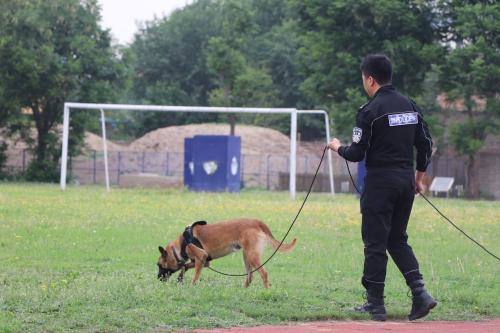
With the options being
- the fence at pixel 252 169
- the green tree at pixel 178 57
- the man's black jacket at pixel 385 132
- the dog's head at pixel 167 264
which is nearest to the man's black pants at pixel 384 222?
the man's black jacket at pixel 385 132

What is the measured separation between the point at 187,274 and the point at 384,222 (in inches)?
172

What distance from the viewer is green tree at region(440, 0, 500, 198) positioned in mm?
43594

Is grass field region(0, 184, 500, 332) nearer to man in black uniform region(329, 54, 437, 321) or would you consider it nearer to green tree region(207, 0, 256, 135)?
man in black uniform region(329, 54, 437, 321)

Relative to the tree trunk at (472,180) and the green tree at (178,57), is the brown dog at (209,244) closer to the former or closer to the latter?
the tree trunk at (472,180)

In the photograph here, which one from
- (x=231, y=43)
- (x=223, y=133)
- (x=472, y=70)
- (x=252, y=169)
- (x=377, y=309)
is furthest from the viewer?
(x=223, y=133)

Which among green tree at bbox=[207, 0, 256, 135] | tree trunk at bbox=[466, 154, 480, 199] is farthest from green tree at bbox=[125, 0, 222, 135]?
tree trunk at bbox=[466, 154, 480, 199]

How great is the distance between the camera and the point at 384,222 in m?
8.91

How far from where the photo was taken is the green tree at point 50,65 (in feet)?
160

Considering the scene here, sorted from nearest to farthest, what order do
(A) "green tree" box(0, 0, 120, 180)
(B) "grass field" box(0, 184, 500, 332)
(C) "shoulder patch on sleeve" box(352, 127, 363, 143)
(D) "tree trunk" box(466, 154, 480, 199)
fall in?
1. (B) "grass field" box(0, 184, 500, 332)
2. (C) "shoulder patch on sleeve" box(352, 127, 363, 143)
3. (D) "tree trunk" box(466, 154, 480, 199)
4. (A) "green tree" box(0, 0, 120, 180)

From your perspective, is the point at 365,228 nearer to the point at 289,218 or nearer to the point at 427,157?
the point at 427,157

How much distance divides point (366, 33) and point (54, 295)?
39.8m

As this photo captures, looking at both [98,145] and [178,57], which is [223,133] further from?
[178,57]

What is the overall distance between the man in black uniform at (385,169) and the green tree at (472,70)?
35665mm

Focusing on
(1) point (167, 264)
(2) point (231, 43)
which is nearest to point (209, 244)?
(1) point (167, 264)
